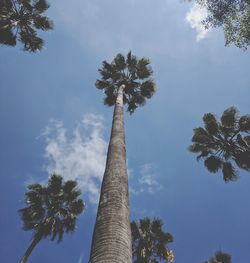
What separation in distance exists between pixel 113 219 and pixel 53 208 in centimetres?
1708

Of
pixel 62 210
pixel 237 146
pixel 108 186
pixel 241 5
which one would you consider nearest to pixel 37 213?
pixel 62 210

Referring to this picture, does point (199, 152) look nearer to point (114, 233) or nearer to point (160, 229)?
point (160, 229)

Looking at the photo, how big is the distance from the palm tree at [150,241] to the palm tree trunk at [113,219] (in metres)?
15.5

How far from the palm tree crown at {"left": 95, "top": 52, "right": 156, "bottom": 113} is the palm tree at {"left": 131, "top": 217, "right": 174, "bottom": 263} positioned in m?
9.14

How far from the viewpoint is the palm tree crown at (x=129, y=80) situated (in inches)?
714

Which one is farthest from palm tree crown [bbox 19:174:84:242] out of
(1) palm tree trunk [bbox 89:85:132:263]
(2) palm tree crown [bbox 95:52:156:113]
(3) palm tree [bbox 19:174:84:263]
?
(1) palm tree trunk [bbox 89:85:132:263]

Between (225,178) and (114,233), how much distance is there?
15.8 meters

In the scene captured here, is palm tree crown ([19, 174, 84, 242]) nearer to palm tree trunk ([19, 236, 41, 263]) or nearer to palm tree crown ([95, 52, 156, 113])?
palm tree trunk ([19, 236, 41, 263])

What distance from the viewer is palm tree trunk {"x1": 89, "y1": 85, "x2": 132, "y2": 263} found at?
412 cm

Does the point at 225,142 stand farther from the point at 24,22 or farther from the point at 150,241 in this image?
the point at 24,22

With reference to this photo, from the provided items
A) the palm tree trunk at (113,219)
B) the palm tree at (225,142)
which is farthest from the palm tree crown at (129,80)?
the palm tree trunk at (113,219)

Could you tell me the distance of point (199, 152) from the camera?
19906 mm

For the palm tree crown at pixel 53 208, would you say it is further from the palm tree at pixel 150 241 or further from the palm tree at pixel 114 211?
the palm tree at pixel 114 211

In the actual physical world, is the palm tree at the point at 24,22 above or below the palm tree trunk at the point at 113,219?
above
